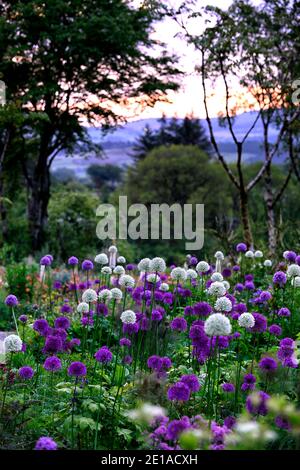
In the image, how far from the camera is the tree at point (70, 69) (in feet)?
58.6

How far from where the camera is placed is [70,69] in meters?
19.6

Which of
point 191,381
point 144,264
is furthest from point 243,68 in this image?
point 191,381

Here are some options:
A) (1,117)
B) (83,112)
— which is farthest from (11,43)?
(1,117)

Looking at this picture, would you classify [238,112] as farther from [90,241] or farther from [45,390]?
[45,390]

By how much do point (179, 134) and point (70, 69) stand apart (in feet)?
94.4

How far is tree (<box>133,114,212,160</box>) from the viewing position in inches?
1857

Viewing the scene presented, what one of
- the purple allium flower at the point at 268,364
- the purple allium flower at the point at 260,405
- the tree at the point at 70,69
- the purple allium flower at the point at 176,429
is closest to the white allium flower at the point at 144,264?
the purple allium flower at the point at 268,364

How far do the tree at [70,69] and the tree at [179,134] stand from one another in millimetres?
25599

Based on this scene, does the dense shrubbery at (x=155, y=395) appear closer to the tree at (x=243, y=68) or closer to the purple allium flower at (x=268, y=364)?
the purple allium flower at (x=268, y=364)

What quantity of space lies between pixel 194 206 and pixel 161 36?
50.2 feet

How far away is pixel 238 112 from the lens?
16.7m

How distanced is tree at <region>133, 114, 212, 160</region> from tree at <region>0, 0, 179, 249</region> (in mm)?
25599

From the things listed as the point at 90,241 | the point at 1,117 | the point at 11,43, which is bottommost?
the point at 90,241

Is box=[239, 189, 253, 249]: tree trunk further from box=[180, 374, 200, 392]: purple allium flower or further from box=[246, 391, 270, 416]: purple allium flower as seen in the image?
box=[246, 391, 270, 416]: purple allium flower
